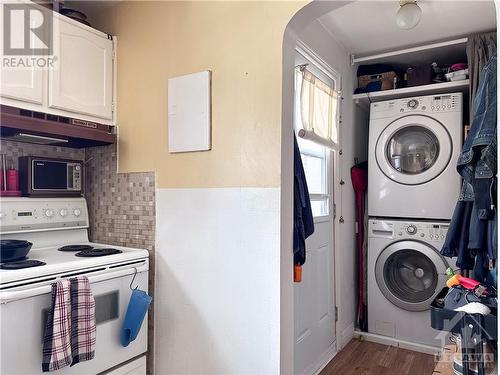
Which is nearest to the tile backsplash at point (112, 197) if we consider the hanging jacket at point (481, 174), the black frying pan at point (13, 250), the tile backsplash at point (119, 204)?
the tile backsplash at point (119, 204)

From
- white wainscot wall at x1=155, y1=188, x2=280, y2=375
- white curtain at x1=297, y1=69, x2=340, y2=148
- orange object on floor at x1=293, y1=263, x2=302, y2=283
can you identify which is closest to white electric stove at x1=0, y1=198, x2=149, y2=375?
white wainscot wall at x1=155, y1=188, x2=280, y2=375

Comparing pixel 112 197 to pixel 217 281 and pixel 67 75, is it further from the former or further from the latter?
pixel 217 281

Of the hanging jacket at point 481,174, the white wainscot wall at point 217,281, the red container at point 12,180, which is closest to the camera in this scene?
the hanging jacket at point 481,174

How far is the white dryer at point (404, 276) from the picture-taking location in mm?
2686

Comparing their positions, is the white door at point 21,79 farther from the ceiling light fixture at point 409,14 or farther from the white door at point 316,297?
the ceiling light fixture at point 409,14

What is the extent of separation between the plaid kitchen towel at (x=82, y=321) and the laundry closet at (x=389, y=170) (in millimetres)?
1276

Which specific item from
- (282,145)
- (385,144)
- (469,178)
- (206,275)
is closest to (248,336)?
(206,275)

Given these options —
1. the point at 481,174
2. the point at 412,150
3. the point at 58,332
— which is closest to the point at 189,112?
the point at 58,332

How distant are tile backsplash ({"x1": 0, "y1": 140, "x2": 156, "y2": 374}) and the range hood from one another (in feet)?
0.22

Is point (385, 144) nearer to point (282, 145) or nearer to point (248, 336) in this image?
point (282, 145)

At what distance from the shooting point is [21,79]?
1.72 metres

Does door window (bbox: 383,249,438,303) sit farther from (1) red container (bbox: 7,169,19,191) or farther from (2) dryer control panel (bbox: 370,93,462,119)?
(1) red container (bbox: 7,169,19,191)

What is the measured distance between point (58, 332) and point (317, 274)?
1670mm

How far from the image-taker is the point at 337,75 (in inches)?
110
